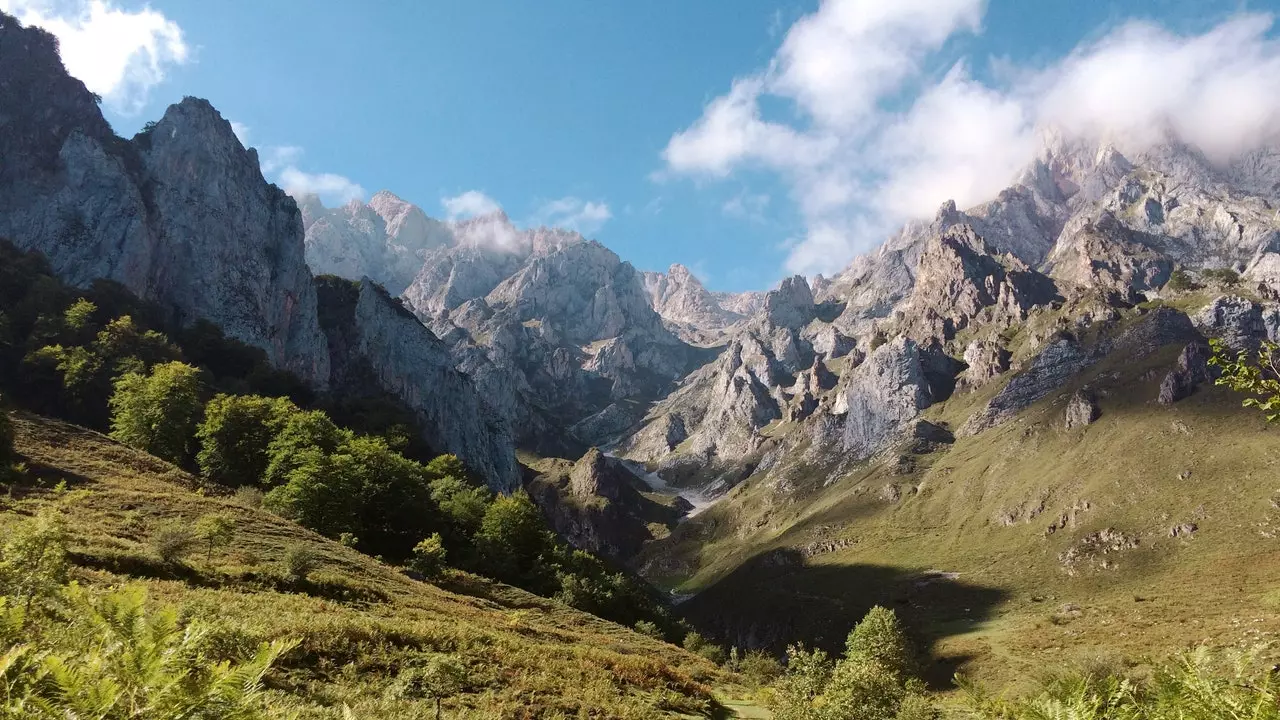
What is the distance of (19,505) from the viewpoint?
32438mm

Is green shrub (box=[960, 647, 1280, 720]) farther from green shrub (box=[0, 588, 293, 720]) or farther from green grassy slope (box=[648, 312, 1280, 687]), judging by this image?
green grassy slope (box=[648, 312, 1280, 687])

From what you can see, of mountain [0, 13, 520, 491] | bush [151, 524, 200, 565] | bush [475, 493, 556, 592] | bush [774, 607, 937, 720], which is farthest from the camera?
mountain [0, 13, 520, 491]

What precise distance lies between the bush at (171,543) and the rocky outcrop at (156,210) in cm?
14474

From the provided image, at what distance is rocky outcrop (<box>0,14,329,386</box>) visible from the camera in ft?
468

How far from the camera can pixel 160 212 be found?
16362 centimetres

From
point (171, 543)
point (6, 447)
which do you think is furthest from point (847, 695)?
point (6, 447)

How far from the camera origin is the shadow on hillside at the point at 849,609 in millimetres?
151250

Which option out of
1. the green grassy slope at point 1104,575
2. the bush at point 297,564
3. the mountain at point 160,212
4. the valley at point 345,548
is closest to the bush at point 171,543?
the valley at point 345,548

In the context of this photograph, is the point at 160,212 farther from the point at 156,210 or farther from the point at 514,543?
the point at 514,543

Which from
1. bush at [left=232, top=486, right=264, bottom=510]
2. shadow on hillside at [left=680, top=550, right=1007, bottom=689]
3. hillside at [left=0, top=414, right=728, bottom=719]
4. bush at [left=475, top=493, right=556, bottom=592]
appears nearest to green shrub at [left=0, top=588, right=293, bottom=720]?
hillside at [left=0, top=414, right=728, bottom=719]

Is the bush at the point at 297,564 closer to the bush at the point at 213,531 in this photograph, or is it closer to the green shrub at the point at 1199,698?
the bush at the point at 213,531

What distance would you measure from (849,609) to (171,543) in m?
173

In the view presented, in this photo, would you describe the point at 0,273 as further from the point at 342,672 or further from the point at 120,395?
the point at 342,672

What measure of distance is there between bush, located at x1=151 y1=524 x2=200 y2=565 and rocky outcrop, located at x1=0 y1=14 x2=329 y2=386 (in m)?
145
